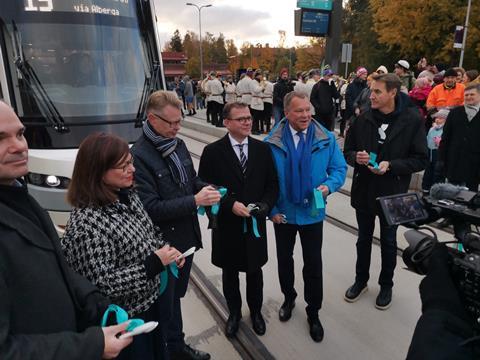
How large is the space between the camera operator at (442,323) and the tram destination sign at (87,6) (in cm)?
447

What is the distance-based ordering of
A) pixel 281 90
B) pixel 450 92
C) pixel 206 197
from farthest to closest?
pixel 281 90 → pixel 450 92 → pixel 206 197

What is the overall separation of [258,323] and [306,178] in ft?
4.14

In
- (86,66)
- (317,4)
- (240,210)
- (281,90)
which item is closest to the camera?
(240,210)

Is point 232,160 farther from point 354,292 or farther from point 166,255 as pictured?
point 354,292

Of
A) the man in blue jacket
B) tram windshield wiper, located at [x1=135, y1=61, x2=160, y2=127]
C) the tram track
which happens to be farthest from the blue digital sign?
the man in blue jacket

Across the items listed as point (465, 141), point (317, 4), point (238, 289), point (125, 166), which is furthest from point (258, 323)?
point (317, 4)

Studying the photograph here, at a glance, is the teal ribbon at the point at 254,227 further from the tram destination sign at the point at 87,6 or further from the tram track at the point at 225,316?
the tram destination sign at the point at 87,6

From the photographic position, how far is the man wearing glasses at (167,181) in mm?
2348

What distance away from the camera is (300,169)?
3.00m

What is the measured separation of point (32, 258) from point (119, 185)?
2.12ft

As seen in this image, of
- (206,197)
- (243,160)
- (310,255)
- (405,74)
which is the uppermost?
(405,74)

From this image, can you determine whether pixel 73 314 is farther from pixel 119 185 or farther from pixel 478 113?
pixel 478 113

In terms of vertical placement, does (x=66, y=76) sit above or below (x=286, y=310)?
above

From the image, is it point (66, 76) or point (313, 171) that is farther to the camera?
point (66, 76)
